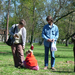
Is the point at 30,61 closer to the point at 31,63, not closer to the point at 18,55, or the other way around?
the point at 31,63

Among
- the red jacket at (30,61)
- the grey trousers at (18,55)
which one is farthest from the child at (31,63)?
the grey trousers at (18,55)

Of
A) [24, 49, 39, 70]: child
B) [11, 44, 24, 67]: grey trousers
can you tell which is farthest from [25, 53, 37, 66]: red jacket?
[11, 44, 24, 67]: grey trousers

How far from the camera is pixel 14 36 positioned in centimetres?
711

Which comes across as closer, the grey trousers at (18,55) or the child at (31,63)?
the child at (31,63)

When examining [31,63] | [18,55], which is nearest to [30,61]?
[31,63]

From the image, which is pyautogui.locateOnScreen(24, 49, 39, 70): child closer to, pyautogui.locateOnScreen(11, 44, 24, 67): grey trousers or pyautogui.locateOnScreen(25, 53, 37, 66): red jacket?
pyautogui.locateOnScreen(25, 53, 37, 66): red jacket

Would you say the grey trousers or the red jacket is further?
the grey trousers

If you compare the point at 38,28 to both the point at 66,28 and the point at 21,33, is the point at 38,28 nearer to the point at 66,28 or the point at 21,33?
the point at 66,28

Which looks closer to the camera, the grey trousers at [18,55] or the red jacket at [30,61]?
the red jacket at [30,61]

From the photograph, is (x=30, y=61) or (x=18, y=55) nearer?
(x=30, y=61)

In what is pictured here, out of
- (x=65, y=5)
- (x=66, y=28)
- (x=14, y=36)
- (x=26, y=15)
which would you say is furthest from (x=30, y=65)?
(x=66, y=28)

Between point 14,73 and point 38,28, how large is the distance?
4367cm

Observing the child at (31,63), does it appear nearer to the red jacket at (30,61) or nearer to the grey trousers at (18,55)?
the red jacket at (30,61)

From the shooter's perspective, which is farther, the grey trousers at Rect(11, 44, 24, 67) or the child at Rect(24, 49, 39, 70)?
the grey trousers at Rect(11, 44, 24, 67)
